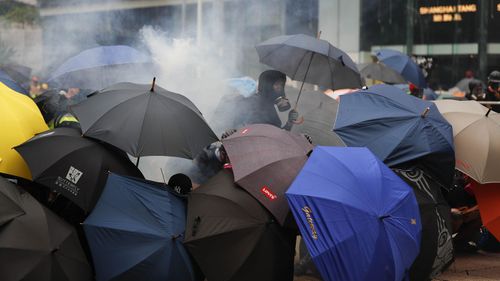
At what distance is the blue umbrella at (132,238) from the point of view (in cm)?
401

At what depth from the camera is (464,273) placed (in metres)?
5.43

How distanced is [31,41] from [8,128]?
8682 mm

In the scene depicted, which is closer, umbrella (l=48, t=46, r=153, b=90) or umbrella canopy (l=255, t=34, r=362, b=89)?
umbrella canopy (l=255, t=34, r=362, b=89)

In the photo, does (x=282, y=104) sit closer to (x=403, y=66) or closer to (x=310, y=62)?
(x=310, y=62)

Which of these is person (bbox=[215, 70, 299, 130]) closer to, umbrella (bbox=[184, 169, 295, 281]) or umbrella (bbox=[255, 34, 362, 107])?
umbrella (bbox=[255, 34, 362, 107])

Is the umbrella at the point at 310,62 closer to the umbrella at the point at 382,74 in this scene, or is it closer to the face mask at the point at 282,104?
the face mask at the point at 282,104

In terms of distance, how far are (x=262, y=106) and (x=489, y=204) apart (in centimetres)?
216

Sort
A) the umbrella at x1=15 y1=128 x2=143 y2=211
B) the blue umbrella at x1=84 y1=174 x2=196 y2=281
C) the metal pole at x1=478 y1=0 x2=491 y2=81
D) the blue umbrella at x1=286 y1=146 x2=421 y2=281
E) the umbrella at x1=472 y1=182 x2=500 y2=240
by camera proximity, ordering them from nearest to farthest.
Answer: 1. the blue umbrella at x1=286 y1=146 x2=421 y2=281
2. the blue umbrella at x1=84 y1=174 x2=196 y2=281
3. the umbrella at x1=15 y1=128 x2=143 y2=211
4. the umbrella at x1=472 y1=182 x2=500 y2=240
5. the metal pole at x1=478 y1=0 x2=491 y2=81

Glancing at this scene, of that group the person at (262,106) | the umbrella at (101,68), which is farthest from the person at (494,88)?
the umbrella at (101,68)

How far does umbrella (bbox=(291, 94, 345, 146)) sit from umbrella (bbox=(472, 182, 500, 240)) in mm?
1302

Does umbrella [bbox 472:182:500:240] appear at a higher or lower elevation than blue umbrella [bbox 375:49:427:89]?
lower

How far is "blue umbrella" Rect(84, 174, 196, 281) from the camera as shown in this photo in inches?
158

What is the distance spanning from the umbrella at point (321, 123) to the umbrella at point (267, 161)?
116 cm

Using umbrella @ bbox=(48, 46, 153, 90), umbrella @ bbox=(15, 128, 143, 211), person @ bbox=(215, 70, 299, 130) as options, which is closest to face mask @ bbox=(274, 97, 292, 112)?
person @ bbox=(215, 70, 299, 130)
